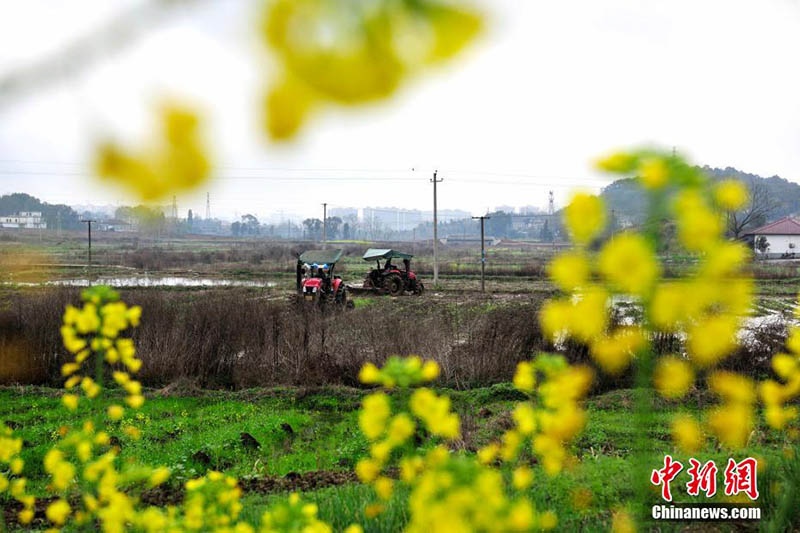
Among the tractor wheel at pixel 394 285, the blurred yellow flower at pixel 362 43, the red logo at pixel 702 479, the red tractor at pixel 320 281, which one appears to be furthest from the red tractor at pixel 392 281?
the blurred yellow flower at pixel 362 43

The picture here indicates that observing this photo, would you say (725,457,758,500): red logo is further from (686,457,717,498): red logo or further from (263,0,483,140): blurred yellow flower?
(263,0,483,140): blurred yellow flower

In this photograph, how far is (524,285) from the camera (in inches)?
981

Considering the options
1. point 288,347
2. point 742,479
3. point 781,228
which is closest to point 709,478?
point 742,479

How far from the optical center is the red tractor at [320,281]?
45.8 feet

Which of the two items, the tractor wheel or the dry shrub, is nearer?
the dry shrub

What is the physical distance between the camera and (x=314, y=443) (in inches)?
227

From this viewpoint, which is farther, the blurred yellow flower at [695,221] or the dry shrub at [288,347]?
the dry shrub at [288,347]

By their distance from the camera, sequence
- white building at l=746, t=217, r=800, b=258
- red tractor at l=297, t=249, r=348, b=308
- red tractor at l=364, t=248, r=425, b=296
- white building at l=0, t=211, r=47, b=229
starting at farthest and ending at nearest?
white building at l=746, t=217, r=800, b=258, red tractor at l=364, t=248, r=425, b=296, red tractor at l=297, t=249, r=348, b=308, white building at l=0, t=211, r=47, b=229

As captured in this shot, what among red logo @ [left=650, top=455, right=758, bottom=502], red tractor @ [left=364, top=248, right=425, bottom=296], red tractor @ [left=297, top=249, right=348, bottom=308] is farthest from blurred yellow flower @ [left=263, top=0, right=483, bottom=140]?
red tractor @ [left=364, top=248, right=425, bottom=296]

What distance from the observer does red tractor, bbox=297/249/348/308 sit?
45.8ft

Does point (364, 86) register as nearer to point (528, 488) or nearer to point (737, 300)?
point (737, 300)

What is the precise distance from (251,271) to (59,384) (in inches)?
1024

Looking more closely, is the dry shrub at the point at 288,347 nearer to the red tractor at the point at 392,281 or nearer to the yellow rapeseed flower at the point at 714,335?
the yellow rapeseed flower at the point at 714,335

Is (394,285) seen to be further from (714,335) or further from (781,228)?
(781,228)
